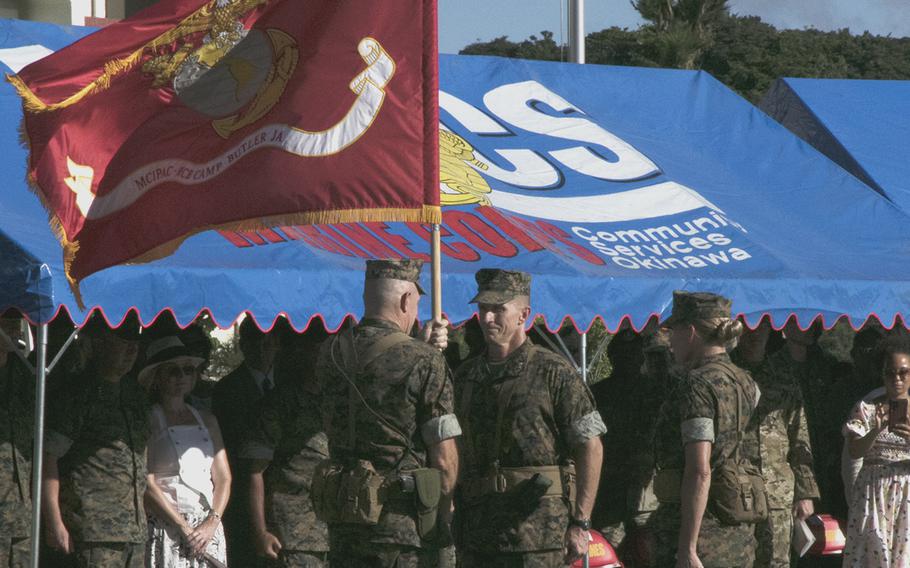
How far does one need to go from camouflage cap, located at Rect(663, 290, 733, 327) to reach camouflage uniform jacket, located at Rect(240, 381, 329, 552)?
2.21m

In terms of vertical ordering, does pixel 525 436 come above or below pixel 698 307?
below

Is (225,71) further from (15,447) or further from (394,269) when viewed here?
(15,447)

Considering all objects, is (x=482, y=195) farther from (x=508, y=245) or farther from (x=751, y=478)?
(x=751, y=478)

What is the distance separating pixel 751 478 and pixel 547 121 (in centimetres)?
396

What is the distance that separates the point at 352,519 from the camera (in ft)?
19.8

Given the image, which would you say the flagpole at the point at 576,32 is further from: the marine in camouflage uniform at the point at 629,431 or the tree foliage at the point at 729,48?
the tree foliage at the point at 729,48

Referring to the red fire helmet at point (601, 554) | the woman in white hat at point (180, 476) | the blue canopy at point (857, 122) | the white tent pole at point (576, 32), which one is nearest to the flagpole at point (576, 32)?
the white tent pole at point (576, 32)

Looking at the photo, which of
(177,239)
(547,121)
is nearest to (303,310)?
(177,239)

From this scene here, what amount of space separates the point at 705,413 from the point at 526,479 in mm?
839

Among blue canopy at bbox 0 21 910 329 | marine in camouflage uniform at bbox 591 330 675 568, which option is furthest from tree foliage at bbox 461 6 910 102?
marine in camouflage uniform at bbox 591 330 675 568

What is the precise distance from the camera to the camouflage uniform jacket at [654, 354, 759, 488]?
6559 millimetres

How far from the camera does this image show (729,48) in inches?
1727

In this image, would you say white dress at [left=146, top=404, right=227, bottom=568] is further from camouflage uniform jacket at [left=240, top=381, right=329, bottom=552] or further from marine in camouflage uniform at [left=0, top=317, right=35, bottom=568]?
marine in camouflage uniform at [left=0, top=317, right=35, bottom=568]

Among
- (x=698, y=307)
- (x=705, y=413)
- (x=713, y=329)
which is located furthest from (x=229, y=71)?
(x=705, y=413)
